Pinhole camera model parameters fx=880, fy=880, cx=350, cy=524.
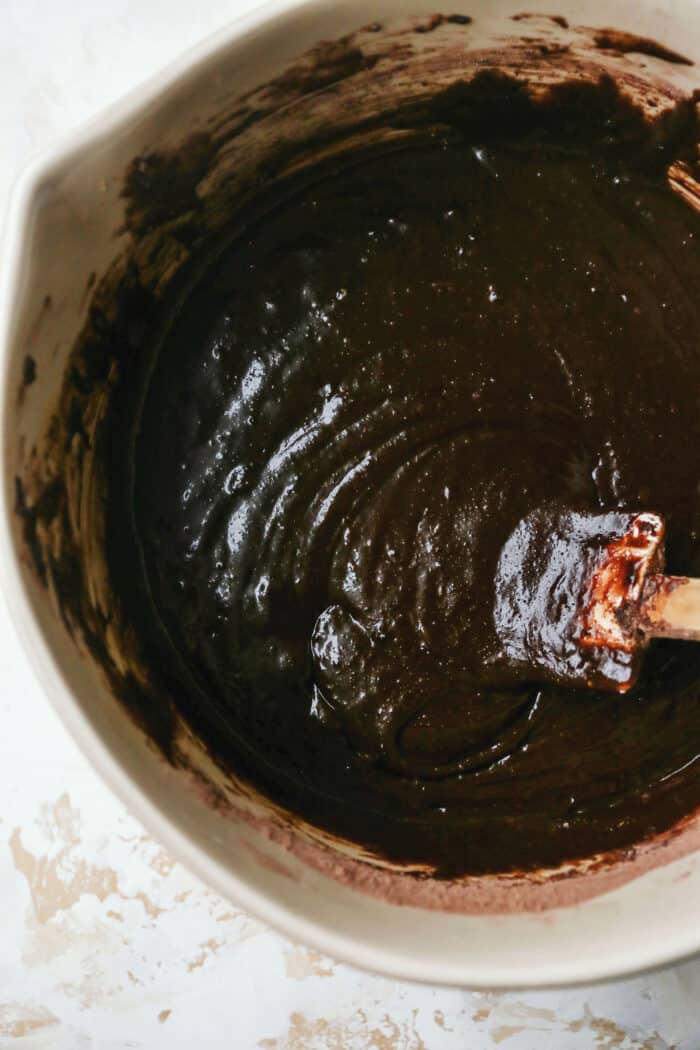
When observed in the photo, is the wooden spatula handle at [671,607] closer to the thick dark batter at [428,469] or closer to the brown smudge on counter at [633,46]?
the thick dark batter at [428,469]

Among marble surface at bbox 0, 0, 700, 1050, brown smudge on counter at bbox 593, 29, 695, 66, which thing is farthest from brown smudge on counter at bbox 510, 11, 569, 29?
marble surface at bbox 0, 0, 700, 1050

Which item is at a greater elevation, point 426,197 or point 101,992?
point 426,197

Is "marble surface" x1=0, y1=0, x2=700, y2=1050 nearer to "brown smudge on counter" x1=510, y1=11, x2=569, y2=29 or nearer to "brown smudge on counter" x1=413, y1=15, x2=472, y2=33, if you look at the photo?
"brown smudge on counter" x1=413, y1=15, x2=472, y2=33

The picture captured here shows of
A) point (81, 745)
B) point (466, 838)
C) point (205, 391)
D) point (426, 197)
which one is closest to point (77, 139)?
point (205, 391)

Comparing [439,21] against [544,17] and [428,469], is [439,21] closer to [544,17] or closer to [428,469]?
[544,17]

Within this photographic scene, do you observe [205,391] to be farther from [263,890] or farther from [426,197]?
[263,890]

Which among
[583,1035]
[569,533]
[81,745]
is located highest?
[569,533]

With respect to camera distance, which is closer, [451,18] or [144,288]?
[451,18]

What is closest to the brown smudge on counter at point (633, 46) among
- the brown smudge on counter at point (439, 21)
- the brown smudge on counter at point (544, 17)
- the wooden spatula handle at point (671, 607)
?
the brown smudge on counter at point (544, 17)
